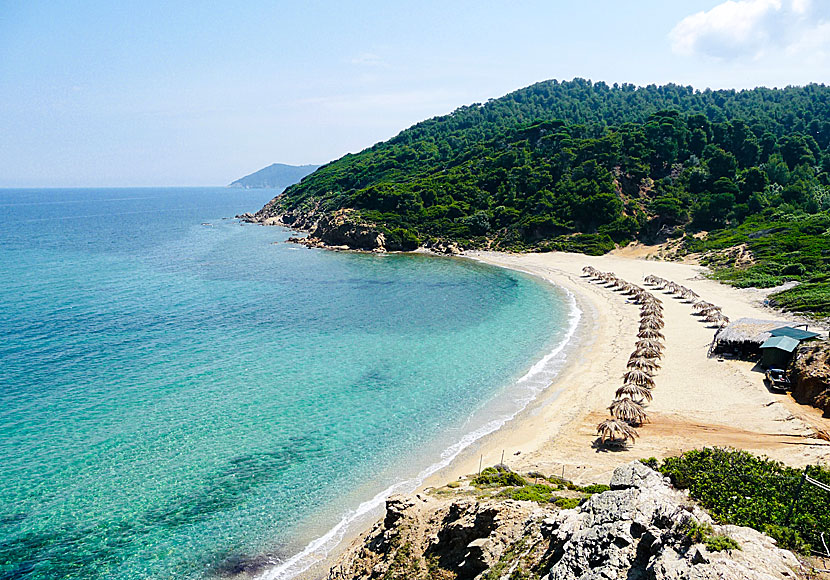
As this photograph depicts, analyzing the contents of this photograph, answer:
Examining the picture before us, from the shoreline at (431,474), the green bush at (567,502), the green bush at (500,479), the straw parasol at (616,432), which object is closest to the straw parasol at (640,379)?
the shoreline at (431,474)

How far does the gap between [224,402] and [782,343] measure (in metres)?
31.3

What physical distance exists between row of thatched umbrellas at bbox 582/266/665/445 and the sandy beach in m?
0.62

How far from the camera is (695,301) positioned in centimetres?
4678

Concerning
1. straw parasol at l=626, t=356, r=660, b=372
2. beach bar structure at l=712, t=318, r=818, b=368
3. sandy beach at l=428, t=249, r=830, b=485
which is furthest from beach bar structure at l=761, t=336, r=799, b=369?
straw parasol at l=626, t=356, r=660, b=372

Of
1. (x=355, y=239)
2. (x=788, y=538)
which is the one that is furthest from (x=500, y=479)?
(x=355, y=239)

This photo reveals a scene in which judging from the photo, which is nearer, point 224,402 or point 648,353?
point 224,402

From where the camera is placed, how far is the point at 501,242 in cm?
8675

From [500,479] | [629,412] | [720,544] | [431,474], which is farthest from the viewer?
[629,412]

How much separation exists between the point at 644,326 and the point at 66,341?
4176 centimetres

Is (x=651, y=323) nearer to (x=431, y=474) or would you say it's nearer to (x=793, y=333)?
(x=793, y=333)

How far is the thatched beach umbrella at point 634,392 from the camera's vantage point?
26.2 meters

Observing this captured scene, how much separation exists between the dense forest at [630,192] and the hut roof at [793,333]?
21.5 m

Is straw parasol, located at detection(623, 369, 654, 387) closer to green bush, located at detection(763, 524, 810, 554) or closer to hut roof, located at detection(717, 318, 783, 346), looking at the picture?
hut roof, located at detection(717, 318, 783, 346)

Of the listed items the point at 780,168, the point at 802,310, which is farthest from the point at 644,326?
the point at 780,168
